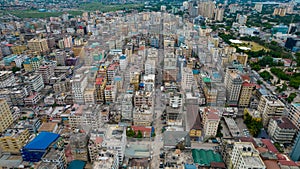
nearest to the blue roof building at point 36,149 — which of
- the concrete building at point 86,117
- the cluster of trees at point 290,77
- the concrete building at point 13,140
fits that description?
the concrete building at point 13,140

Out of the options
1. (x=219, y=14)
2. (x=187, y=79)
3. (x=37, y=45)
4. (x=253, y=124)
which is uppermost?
(x=219, y=14)

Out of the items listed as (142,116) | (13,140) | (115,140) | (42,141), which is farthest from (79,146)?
(142,116)

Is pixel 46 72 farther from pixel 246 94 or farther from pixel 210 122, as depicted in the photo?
pixel 246 94

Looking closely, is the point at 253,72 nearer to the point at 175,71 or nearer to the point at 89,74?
the point at 175,71

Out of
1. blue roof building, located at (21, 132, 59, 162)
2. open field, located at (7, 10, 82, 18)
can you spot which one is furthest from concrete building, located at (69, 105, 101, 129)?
open field, located at (7, 10, 82, 18)

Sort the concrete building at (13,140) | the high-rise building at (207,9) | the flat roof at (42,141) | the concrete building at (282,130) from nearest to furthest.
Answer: the flat roof at (42,141) → the concrete building at (13,140) → the concrete building at (282,130) → the high-rise building at (207,9)

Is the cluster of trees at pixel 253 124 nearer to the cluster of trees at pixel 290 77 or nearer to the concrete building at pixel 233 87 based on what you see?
the concrete building at pixel 233 87
